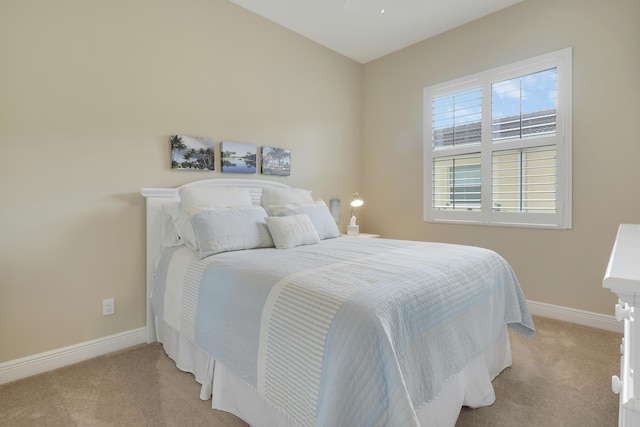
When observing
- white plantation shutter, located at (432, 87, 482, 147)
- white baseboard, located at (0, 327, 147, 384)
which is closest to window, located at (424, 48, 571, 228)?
white plantation shutter, located at (432, 87, 482, 147)

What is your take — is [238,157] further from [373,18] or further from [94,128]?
[373,18]

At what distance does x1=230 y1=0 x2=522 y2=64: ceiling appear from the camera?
A: 3.00 metres

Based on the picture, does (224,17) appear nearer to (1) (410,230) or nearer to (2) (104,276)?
(2) (104,276)

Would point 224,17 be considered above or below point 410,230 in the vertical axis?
above

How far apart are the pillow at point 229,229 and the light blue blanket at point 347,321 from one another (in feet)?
0.44

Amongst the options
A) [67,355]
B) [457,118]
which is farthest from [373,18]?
[67,355]

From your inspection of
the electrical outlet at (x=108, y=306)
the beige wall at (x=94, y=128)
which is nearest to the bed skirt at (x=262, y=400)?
the electrical outlet at (x=108, y=306)

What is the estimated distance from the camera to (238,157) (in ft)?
9.94

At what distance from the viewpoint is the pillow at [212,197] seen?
2379 mm

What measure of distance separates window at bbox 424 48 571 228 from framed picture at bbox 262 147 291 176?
157cm

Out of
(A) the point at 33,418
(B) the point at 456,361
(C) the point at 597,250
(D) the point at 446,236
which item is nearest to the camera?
(B) the point at 456,361

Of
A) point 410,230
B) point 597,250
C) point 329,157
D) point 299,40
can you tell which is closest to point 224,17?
point 299,40

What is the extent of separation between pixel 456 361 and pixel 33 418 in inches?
81.1

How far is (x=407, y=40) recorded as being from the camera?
3.69 metres
